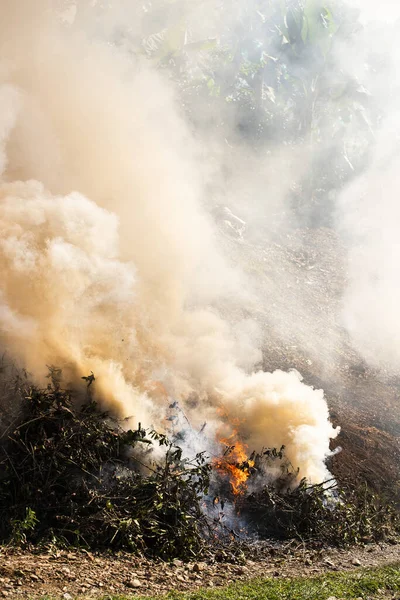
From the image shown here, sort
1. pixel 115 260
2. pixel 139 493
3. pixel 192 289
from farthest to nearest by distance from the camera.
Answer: pixel 192 289, pixel 115 260, pixel 139 493

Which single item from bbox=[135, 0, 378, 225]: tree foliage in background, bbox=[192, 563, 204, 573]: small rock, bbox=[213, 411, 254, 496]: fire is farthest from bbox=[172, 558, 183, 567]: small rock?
bbox=[135, 0, 378, 225]: tree foliage in background

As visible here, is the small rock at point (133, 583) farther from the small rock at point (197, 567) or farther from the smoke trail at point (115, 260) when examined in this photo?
the smoke trail at point (115, 260)

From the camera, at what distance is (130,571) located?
6.68m

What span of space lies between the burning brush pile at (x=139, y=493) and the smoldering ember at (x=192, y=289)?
1.6 inches

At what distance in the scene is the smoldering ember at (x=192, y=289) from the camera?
27.0 feet

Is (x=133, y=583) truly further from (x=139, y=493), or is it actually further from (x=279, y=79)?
(x=279, y=79)

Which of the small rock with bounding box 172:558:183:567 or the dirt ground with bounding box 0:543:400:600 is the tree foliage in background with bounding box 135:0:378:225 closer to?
the dirt ground with bounding box 0:543:400:600

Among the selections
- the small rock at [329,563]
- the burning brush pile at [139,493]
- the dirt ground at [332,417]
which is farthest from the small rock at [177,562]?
the small rock at [329,563]

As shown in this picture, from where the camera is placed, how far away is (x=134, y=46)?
23.5 metres

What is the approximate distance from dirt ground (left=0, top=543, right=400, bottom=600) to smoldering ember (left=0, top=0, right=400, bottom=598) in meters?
0.12

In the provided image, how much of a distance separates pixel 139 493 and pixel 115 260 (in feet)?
24.4

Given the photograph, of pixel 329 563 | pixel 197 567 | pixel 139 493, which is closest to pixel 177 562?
pixel 197 567

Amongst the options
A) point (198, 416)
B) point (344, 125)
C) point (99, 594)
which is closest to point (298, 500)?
point (198, 416)

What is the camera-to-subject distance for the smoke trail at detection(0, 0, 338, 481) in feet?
33.6
